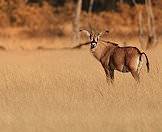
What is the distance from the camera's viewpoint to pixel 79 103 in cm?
1037

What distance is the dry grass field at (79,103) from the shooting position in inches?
339

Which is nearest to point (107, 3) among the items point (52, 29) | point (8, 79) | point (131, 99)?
point (52, 29)

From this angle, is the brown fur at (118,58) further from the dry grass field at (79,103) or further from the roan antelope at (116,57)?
the dry grass field at (79,103)

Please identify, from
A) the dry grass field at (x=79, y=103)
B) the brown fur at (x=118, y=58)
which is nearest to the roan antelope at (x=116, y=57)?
the brown fur at (x=118, y=58)

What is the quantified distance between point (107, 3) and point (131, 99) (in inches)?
1255

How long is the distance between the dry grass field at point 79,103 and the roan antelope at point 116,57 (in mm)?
253

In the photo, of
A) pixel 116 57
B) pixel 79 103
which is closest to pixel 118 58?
pixel 116 57

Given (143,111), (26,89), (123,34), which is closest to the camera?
(143,111)

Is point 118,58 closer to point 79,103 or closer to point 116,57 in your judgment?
point 116,57

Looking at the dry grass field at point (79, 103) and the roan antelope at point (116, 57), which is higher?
the roan antelope at point (116, 57)

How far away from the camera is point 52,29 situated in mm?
38812

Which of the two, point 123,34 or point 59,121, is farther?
point 123,34

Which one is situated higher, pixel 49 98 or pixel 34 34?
pixel 49 98

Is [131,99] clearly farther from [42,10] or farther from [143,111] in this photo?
[42,10]
